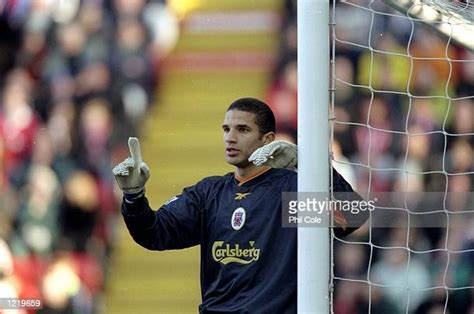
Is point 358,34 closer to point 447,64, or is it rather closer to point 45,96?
point 447,64

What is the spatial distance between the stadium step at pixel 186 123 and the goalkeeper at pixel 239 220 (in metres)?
1.27

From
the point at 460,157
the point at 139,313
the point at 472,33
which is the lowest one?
the point at 139,313

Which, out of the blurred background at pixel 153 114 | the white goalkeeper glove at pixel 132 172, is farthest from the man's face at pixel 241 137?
the blurred background at pixel 153 114

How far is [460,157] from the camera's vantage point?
4176 millimetres

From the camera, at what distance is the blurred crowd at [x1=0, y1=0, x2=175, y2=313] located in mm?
4402

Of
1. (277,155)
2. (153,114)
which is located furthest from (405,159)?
(277,155)

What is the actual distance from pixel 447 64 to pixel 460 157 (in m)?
0.38

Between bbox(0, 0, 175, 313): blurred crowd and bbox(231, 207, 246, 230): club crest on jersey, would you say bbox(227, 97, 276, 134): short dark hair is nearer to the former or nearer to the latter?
bbox(231, 207, 246, 230): club crest on jersey

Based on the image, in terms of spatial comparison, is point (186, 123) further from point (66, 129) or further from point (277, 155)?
point (277, 155)

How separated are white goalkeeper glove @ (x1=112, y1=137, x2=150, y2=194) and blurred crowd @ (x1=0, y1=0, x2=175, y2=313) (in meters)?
1.54

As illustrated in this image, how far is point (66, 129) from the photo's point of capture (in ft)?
14.7

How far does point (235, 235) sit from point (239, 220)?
5cm

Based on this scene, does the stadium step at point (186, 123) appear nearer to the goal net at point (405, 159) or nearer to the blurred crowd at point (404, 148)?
the blurred crowd at point (404, 148)

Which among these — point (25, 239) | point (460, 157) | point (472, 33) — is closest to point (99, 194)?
point (25, 239)
